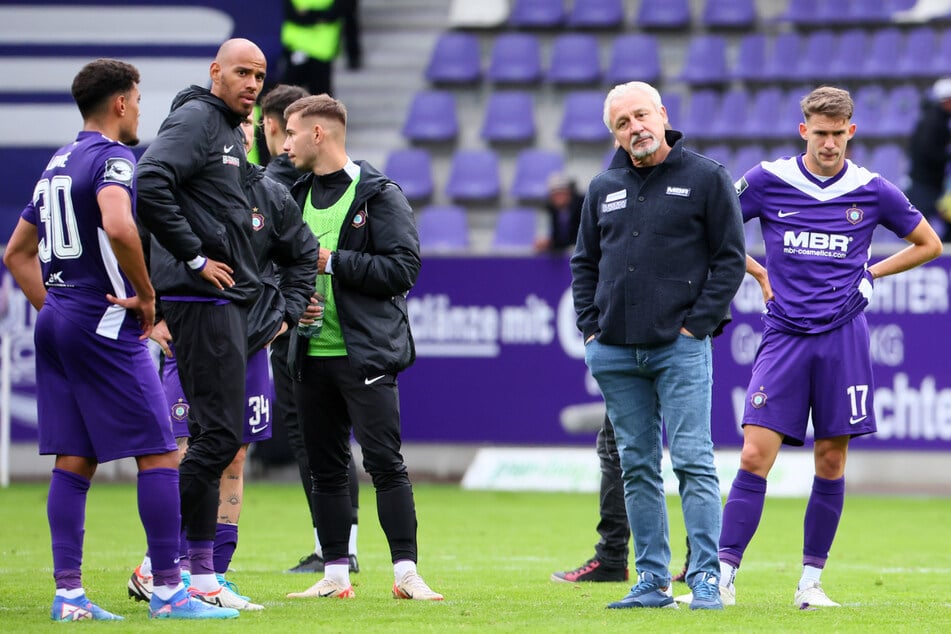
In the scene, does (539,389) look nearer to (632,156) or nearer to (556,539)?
(556,539)

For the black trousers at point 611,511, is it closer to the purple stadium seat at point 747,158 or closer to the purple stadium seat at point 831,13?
the purple stadium seat at point 747,158

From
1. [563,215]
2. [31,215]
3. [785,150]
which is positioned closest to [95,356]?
[31,215]

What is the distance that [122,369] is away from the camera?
6.24 meters

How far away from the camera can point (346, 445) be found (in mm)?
7395

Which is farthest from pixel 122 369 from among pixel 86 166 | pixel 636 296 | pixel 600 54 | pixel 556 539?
pixel 600 54

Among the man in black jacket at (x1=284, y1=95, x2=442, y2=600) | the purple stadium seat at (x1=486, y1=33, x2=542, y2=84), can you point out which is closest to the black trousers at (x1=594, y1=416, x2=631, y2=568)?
the man in black jacket at (x1=284, y1=95, x2=442, y2=600)

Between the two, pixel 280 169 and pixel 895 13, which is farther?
pixel 895 13

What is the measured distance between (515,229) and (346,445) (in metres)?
11.2

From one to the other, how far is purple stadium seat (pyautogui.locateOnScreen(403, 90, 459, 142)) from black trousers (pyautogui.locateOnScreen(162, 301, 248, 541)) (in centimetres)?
1330

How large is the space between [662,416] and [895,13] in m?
14.0

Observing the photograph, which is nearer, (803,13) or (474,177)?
(474,177)

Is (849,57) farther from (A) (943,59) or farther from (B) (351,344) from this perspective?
(B) (351,344)

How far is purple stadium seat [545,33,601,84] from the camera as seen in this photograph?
1978cm

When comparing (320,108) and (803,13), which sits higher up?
(803,13)
